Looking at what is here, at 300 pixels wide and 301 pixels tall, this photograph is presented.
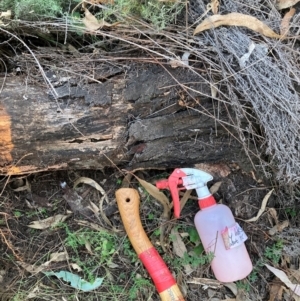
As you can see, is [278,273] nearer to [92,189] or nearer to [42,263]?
[92,189]

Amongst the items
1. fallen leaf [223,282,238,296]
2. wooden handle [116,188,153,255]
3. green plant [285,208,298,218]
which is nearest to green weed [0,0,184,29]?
wooden handle [116,188,153,255]

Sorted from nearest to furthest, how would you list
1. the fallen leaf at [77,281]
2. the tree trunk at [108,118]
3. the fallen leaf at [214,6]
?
the tree trunk at [108,118] → the fallen leaf at [214,6] → the fallen leaf at [77,281]

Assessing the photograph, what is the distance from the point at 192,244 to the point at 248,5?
93cm

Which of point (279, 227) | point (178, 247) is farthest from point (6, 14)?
point (279, 227)

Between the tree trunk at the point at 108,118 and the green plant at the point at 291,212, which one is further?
the green plant at the point at 291,212

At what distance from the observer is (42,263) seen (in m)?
1.69

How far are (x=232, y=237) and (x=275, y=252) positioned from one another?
0.23 metres

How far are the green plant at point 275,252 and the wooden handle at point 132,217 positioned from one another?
1.53 ft

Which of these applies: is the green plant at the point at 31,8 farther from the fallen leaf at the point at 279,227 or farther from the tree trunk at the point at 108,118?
the fallen leaf at the point at 279,227

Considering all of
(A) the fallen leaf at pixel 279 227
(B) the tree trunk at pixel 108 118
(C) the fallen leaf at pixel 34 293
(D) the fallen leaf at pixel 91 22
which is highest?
(D) the fallen leaf at pixel 91 22

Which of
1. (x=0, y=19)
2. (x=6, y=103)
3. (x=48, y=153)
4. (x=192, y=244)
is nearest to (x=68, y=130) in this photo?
(x=48, y=153)

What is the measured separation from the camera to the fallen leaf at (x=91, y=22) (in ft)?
5.12

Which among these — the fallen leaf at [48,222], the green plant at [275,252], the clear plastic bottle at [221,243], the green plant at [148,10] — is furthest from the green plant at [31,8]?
the green plant at [275,252]

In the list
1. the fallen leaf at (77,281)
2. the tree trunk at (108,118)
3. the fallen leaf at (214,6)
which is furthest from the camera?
the fallen leaf at (77,281)
